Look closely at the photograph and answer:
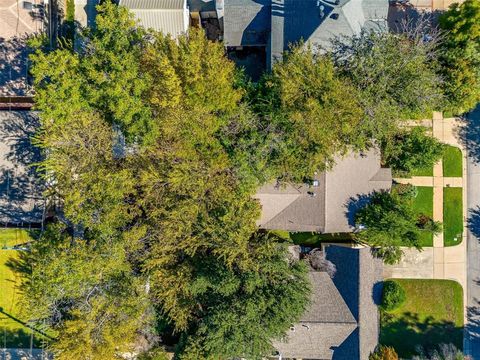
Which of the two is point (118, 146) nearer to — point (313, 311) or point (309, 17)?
point (309, 17)

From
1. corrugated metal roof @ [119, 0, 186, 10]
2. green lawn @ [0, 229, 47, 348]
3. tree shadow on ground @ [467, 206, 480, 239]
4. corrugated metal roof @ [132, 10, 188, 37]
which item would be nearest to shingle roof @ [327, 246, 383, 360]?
tree shadow on ground @ [467, 206, 480, 239]

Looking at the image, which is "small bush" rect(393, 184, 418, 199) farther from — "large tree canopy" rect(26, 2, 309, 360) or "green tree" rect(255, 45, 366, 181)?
"large tree canopy" rect(26, 2, 309, 360)

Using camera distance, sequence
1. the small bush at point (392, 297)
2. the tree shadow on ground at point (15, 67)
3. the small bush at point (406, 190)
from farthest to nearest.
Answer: the small bush at point (406, 190), the tree shadow on ground at point (15, 67), the small bush at point (392, 297)

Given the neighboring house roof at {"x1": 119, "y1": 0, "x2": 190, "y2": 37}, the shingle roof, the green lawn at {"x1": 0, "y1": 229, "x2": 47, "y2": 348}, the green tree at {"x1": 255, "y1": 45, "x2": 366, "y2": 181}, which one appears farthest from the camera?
the green lawn at {"x1": 0, "y1": 229, "x2": 47, "y2": 348}

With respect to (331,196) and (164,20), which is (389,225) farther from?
(164,20)

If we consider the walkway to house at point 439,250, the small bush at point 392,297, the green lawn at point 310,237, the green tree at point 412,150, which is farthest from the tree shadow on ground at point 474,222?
the green lawn at point 310,237

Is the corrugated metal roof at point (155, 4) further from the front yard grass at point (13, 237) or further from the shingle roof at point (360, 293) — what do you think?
the shingle roof at point (360, 293)
